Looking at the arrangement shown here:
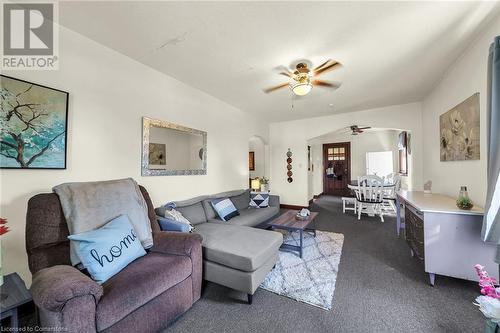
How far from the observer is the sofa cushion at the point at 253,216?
304cm

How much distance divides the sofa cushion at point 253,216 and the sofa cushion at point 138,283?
1.38 meters

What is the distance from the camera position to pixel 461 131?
240 cm

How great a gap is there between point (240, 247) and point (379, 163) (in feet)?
24.1

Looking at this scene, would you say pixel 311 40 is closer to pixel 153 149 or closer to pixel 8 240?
pixel 153 149

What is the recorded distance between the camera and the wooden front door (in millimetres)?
8016

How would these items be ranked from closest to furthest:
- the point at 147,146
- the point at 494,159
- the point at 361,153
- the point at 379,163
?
the point at 494,159 → the point at 147,146 → the point at 379,163 → the point at 361,153

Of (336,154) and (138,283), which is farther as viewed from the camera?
(336,154)

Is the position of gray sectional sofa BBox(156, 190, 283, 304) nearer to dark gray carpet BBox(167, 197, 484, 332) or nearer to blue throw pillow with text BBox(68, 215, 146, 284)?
dark gray carpet BBox(167, 197, 484, 332)

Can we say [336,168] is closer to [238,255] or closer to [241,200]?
[241,200]

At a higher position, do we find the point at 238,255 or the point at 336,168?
the point at 336,168

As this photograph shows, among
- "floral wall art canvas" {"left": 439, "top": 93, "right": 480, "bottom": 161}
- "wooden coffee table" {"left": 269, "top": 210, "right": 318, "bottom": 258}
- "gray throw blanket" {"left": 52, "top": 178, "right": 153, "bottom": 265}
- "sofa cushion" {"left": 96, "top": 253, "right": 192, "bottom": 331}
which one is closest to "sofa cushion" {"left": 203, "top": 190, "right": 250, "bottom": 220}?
"wooden coffee table" {"left": 269, "top": 210, "right": 318, "bottom": 258}

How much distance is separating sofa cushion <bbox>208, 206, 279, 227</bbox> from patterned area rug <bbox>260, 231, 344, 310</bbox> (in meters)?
0.53

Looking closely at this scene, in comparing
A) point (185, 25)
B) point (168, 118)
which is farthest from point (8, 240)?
point (185, 25)

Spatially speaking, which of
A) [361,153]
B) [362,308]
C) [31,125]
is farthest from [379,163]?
[31,125]
